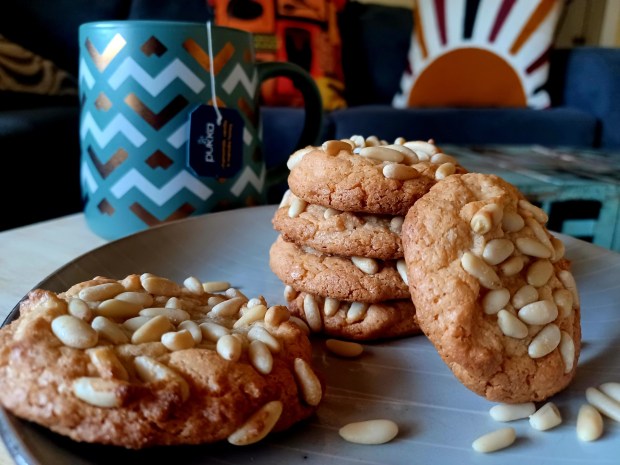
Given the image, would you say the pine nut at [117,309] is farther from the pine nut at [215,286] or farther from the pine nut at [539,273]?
the pine nut at [539,273]

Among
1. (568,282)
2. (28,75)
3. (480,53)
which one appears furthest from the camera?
(480,53)

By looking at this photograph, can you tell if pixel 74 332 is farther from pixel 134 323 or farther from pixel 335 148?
pixel 335 148

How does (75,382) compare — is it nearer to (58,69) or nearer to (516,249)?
(516,249)

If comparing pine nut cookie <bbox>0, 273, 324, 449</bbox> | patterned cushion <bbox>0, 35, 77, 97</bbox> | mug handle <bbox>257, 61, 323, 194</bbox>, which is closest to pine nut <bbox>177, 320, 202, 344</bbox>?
pine nut cookie <bbox>0, 273, 324, 449</bbox>

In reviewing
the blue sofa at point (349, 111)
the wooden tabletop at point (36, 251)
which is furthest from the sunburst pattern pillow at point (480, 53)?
the wooden tabletop at point (36, 251)

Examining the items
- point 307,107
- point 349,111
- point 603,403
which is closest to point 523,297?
point 603,403
